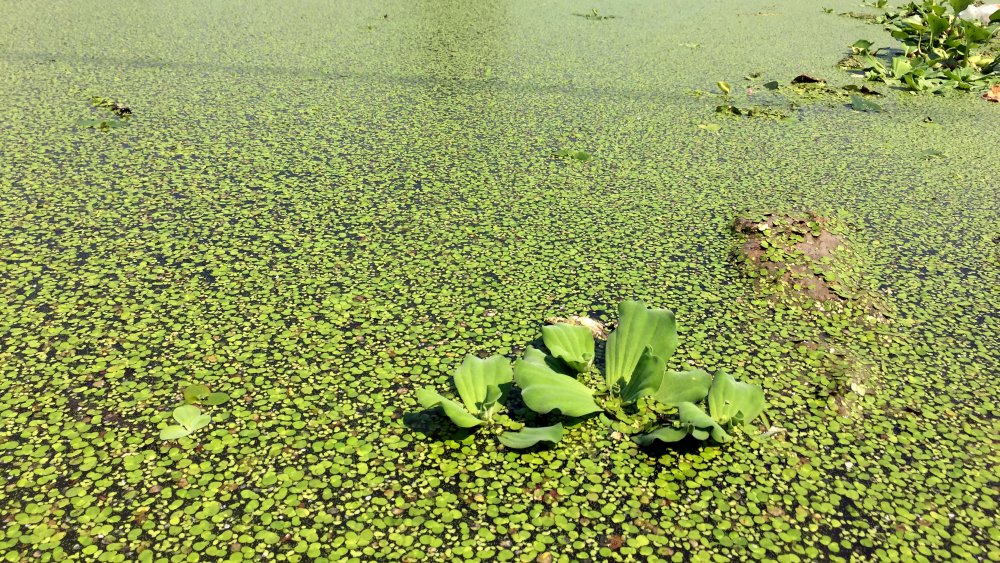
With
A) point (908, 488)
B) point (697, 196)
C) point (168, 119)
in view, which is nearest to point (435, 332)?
point (908, 488)

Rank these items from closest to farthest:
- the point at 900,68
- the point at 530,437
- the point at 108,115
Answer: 1. the point at 530,437
2. the point at 108,115
3. the point at 900,68

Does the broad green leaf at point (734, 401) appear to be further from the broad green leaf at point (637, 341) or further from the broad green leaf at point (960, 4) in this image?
the broad green leaf at point (960, 4)

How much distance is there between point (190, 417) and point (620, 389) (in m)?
0.63

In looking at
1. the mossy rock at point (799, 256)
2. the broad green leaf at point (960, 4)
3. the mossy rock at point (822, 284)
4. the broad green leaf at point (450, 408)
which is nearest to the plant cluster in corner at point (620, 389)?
the broad green leaf at point (450, 408)

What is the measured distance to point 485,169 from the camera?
81.9 inches

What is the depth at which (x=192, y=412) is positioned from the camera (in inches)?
43.2

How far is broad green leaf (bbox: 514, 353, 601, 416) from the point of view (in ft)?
3.55

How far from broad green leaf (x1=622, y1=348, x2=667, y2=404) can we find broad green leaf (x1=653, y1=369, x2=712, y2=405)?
29 millimetres

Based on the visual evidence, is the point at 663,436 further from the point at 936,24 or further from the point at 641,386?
the point at 936,24

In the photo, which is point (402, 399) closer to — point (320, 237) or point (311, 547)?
point (311, 547)

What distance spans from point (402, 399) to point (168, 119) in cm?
162

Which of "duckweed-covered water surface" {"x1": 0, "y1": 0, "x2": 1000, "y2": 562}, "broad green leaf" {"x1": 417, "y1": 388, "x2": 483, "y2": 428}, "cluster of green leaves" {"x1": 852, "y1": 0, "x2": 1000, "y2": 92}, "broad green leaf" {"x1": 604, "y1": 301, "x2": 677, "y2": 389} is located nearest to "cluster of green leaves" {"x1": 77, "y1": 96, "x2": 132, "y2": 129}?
"duckweed-covered water surface" {"x1": 0, "y1": 0, "x2": 1000, "y2": 562}

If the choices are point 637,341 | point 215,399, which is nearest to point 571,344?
point 637,341

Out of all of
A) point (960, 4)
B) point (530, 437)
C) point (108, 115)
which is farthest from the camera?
point (960, 4)
